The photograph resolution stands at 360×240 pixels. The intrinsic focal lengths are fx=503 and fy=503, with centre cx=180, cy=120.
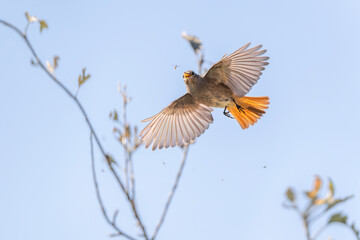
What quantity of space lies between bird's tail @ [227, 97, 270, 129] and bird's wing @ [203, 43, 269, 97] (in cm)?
19

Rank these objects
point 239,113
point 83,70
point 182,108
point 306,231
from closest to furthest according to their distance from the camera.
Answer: point 306,231 → point 83,70 → point 239,113 → point 182,108

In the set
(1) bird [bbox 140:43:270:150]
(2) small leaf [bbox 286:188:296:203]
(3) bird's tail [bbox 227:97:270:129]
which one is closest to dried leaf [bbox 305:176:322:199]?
(2) small leaf [bbox 286:188:296:203]

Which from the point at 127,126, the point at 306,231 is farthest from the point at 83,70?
the point at 306,231

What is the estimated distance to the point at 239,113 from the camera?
5.82 meters

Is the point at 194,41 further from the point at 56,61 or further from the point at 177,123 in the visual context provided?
the point at 177,123

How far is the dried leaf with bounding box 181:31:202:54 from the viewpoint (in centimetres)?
326

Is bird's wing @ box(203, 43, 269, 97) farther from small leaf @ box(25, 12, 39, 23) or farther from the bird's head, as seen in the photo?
small leaf @ box(25, 12, 39, 23)

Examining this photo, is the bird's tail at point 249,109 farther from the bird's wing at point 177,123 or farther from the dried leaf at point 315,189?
the dried leaf at point 315,189

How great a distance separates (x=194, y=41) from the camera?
129 inches

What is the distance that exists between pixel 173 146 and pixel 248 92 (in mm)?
1025


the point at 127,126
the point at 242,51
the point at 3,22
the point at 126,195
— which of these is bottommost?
the point at 126,195

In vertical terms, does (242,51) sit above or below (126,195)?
above

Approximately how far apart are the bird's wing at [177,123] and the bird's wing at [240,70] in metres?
0.40

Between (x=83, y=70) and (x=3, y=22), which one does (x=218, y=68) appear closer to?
(x=83, y=70)
